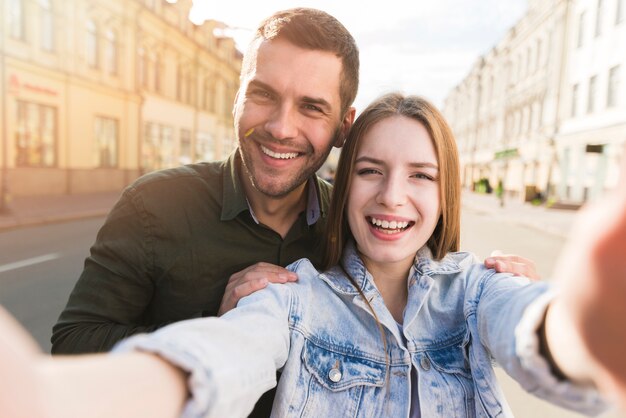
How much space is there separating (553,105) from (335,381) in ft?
93.3

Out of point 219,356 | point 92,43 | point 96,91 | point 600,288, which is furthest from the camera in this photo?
point 96,91

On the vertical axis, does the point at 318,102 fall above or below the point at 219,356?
above

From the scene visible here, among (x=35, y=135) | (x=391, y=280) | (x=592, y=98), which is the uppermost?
(x=592, y=98)

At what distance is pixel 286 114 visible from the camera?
2123 mm

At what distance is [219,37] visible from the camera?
35219 millimetres

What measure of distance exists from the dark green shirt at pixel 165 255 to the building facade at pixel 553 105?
41.0 feet

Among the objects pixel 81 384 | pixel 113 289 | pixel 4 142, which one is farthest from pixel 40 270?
pixel 4 142

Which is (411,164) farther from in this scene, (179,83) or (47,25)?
(179,83)

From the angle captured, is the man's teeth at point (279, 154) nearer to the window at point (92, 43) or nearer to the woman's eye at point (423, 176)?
the woman's eye at point (423, 176)

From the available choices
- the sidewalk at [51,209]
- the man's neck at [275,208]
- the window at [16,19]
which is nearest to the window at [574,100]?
the sidewalk at [51,209]

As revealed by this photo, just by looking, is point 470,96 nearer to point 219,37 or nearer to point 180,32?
point 219,37

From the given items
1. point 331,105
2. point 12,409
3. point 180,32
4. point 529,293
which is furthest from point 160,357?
point 180,32

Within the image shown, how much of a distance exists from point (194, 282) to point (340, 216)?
0.68m

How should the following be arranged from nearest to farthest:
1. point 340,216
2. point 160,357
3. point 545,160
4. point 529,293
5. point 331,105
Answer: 1. point 160,357
2. point 529,293
3. point 340,216
4. point 331,105
5. point 545,160
